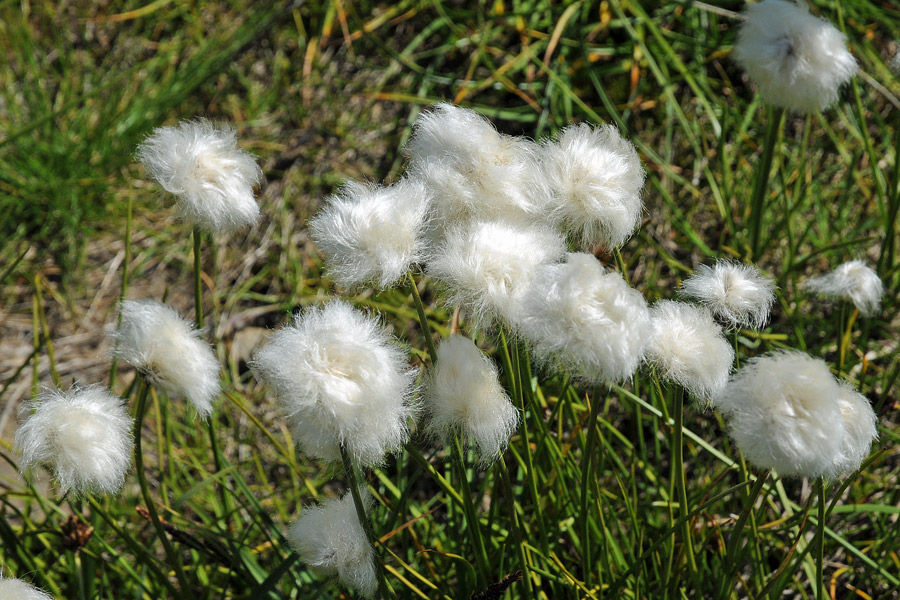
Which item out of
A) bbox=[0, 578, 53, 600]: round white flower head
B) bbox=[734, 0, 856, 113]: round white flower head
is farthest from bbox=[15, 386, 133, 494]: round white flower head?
bbox=[734, 0, 856, 113]: round white flower head

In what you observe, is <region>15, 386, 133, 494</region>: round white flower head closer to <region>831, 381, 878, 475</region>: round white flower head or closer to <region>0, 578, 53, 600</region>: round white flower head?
<region>0, 578, 53, 600</region>: round white flower head

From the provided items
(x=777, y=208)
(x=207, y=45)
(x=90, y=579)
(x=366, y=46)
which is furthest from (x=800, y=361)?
(x=207, y=45)

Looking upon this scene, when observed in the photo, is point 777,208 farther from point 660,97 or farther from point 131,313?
point 131,313

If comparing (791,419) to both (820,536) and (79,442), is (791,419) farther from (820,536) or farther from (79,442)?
(79,442)

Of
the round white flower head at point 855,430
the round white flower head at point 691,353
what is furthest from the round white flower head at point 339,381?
the round white flower head at point 855,430

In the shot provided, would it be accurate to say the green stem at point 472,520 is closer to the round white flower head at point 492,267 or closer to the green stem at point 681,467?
the round white flower head at point 492,267
